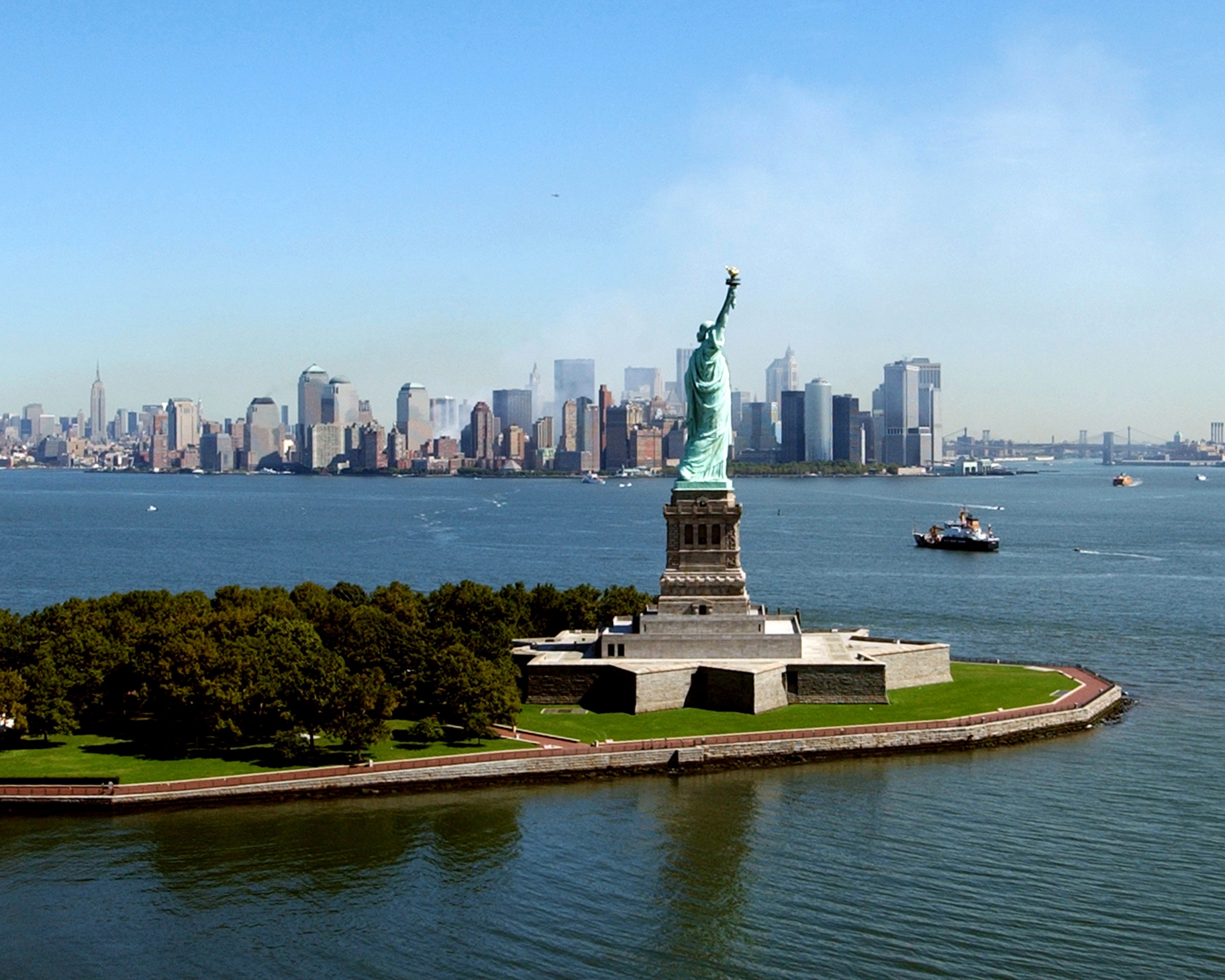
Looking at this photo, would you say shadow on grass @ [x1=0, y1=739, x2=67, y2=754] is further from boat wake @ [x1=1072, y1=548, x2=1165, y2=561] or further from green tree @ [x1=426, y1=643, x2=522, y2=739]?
boat wake @ [x1=1072, y1=548, x2=1165, y2=561]

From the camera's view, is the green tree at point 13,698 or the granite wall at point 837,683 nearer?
the green tree at point 13,698

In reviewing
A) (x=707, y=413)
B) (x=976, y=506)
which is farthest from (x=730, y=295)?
(x=976, y=506)

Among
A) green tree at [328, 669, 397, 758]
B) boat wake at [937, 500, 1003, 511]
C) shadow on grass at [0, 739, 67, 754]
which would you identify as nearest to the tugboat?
boat wake at [937, 500, 1003, 511]

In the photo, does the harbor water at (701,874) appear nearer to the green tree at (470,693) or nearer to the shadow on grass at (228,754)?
the shadow on grass at (228,754)

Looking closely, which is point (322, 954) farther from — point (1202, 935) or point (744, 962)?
point (1202, 935)

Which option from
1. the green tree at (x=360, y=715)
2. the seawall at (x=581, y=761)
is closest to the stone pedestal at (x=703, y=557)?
the seawall at (x=581, y=761)

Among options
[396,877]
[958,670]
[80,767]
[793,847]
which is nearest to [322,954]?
[396,877]
